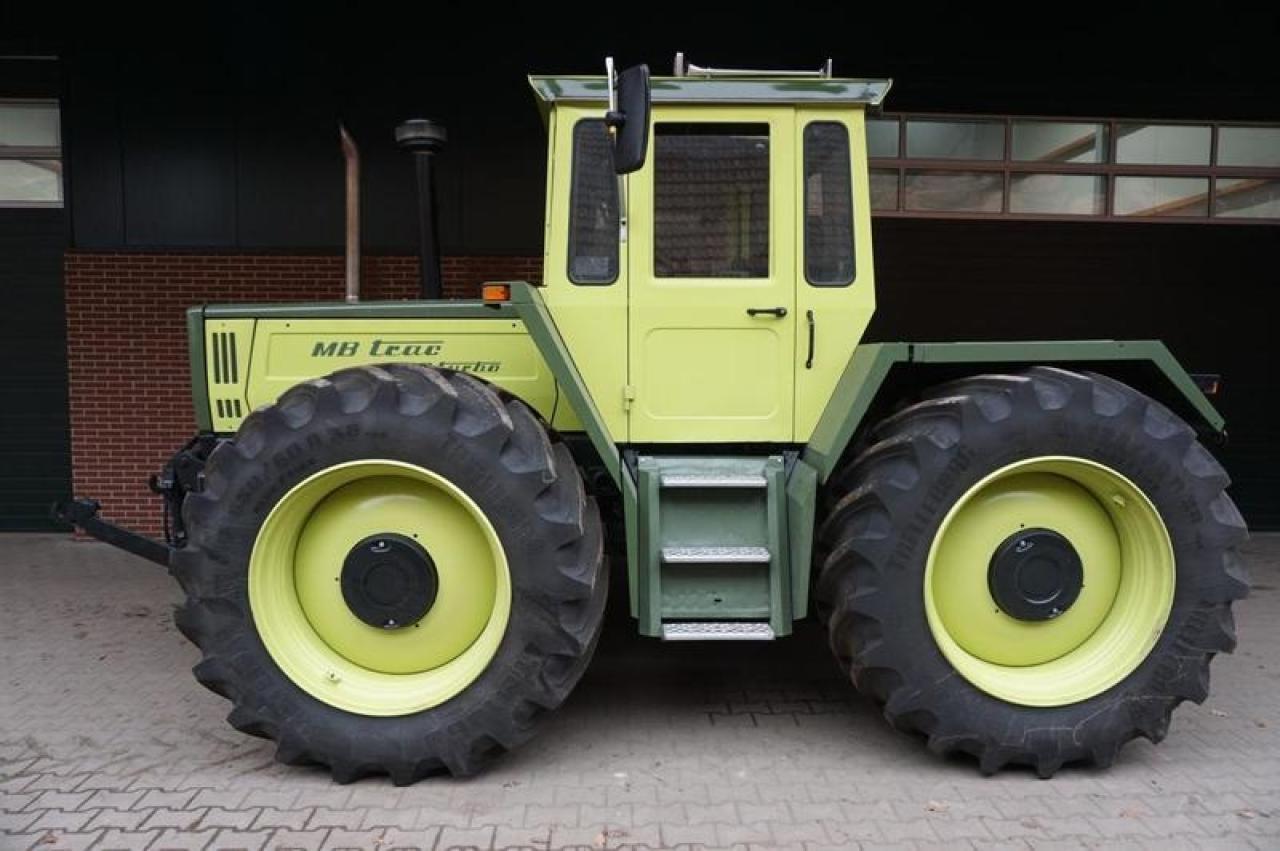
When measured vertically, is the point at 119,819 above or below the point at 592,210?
below

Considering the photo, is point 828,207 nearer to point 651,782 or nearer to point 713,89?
point 713,89

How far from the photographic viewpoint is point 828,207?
3.62m

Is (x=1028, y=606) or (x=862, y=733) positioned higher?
(x=1028, y=606)

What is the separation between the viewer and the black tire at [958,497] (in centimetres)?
326

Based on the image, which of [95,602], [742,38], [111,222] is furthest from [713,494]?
[111,222]

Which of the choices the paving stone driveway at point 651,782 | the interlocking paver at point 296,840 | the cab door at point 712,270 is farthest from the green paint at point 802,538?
the interlocking paver at point 296,840

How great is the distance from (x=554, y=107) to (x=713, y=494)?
170cm

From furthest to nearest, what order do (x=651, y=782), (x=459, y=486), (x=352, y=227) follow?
(x=352, y=227) < (x=651, y=782) < (x=459, y=486)

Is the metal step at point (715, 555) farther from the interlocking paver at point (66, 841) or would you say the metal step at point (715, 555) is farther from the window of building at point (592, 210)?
the interlocking paver at point (66, 841)

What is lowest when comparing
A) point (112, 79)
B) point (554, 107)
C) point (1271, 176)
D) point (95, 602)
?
point (95, 602)

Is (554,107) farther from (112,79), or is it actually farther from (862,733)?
(112,79)

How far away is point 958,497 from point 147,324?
682 cm

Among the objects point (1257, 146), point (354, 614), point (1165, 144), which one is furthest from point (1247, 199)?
point (354, 614)

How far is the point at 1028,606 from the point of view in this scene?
343 cm
